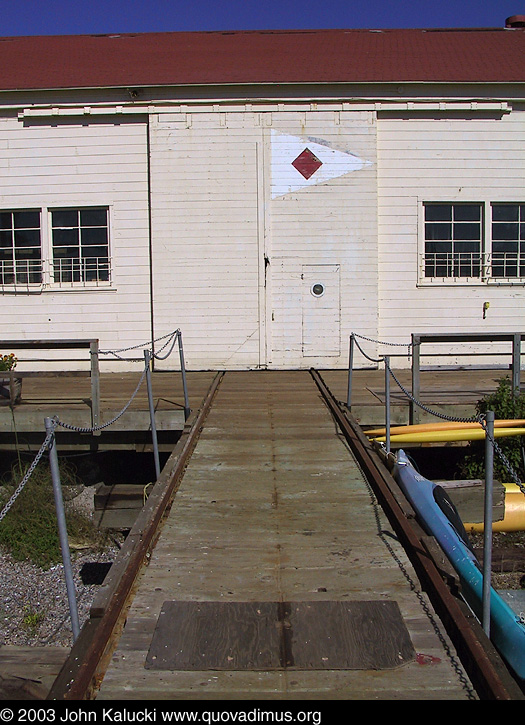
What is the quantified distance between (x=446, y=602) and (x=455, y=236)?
949 cm

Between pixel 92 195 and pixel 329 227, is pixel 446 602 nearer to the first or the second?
pixel 329 227

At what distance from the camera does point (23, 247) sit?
12.2m

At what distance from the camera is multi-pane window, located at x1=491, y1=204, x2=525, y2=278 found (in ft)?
39.9

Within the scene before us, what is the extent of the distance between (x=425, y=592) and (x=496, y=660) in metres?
0.81

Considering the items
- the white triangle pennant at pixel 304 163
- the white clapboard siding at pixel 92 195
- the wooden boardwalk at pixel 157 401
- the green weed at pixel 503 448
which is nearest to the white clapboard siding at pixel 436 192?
the white triangle pennant at pixel 304 163

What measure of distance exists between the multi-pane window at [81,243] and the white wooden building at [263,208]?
0.03 m

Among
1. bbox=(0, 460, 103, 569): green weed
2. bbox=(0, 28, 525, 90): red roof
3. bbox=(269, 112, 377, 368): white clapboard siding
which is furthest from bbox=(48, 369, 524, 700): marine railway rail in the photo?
bbox=(0, 28, 525, 90): red roof

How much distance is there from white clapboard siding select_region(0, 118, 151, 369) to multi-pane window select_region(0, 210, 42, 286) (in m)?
0.23

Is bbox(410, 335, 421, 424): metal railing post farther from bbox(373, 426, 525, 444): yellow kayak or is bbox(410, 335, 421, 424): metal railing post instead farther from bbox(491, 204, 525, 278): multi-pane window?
bbox(491, 204, 525, 278): multi-pane window

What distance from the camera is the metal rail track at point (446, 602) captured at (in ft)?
10.3

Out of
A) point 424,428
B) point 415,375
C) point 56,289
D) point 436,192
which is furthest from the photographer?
point 56,289

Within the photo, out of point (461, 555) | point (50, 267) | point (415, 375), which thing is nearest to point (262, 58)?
point (50, 267)

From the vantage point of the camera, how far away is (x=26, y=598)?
22.6 feet
